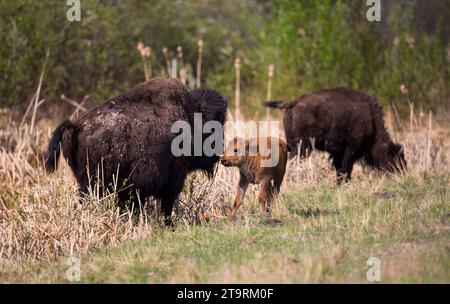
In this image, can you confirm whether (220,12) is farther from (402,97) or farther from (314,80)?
(402,97)

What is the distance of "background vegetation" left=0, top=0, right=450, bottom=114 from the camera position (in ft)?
56.4

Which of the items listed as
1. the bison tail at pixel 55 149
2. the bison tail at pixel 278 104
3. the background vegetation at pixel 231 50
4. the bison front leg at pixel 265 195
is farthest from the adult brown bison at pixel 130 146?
the background vegetation at pixel 231 50

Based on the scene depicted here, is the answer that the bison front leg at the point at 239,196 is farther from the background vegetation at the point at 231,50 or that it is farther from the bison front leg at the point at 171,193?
the background vegetation at the point at 231,50

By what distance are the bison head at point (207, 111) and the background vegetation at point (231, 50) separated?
7780 mm

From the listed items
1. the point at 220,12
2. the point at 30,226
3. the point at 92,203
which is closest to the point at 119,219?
the point at 92,203

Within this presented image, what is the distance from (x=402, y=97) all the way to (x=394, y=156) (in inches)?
180

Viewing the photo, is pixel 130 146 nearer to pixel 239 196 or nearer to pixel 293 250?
pixel 239 196

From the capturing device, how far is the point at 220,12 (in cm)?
2597

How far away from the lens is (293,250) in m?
7.31

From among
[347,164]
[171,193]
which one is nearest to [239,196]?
[171,193]

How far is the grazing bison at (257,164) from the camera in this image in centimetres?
964

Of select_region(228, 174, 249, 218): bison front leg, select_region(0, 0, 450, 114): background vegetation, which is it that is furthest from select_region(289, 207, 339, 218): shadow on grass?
select_region(0, 0, 450, 114): background vegetation
